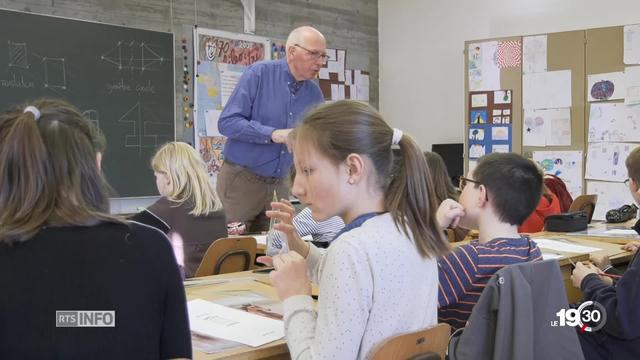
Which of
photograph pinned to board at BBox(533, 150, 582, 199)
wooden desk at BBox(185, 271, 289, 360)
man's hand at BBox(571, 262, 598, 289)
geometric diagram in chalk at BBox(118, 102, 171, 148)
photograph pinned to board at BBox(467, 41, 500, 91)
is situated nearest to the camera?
wooden desk at BBox(185, 271, 289, 360)

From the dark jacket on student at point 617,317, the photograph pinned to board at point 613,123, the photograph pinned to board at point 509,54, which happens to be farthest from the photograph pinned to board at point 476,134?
the dark jacket on student at point 617,317

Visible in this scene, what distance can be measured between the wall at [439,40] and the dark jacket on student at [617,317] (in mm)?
4587

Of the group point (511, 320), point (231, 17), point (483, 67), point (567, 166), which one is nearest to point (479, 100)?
point (483, 67)

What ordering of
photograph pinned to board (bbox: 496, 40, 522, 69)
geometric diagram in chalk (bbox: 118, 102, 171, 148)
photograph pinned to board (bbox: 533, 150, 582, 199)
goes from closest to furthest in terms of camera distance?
1. geometric diagram in chalk (bbox: 118, 102, 171, 148)
2. photograph pinned to board (bbox: 533, 150, 582, 199)
3. photograph pinned to board (bbox: 496, 40, 522, 69)

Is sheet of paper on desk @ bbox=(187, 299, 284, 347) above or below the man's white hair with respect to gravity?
below

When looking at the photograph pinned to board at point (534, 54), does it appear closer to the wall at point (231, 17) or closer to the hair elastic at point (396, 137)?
the wall at point (231, 17)

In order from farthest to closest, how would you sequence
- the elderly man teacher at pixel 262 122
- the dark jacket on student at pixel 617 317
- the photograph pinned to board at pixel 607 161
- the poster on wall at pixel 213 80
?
the photograph pinned to board at pixel 607 161 → the poster on wall at pixel 213 80 → the elderly man teacher at pixel 262 122 → the dark jacket on student at pixel 617 317

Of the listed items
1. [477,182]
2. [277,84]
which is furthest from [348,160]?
[277,84]

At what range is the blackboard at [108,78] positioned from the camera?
4.45 m

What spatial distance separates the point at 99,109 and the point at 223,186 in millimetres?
1558

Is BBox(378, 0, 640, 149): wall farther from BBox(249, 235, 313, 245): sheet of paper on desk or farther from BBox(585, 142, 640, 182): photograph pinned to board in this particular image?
BBox(249, 235, 313, 245): sheet of paper on desk

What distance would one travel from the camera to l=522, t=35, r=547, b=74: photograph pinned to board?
20.1 feet

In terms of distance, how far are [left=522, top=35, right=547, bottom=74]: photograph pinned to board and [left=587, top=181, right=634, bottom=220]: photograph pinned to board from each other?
118cm

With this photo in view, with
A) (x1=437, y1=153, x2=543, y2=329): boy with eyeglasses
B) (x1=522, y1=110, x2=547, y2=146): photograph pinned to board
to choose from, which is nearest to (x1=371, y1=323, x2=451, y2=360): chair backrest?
(x1=437, y1=153, x2=543, y2=329): boy with eyeglasses
